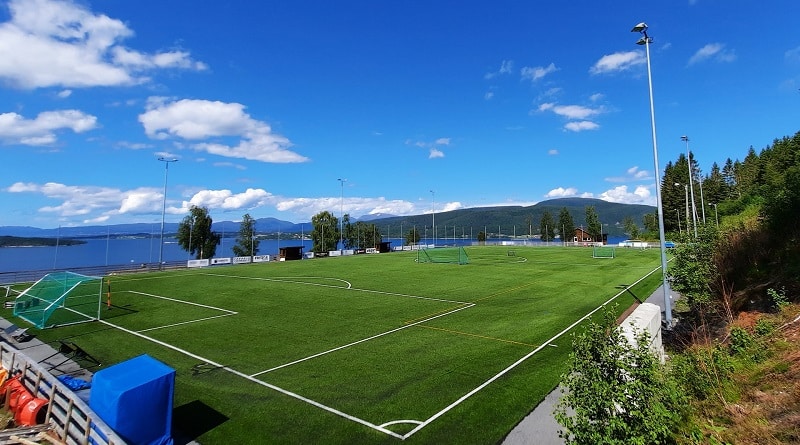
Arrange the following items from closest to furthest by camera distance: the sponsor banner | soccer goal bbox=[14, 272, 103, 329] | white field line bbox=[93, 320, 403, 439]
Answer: white field line bbox=[93, 320, 403, 439], soccer goal bbox=[14, 272, 103, 329], the sponsor banner

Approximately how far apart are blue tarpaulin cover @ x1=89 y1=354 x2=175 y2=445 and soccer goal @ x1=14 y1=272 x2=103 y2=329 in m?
15.1

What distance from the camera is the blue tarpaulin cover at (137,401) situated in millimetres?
7785

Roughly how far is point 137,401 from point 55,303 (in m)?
16.3

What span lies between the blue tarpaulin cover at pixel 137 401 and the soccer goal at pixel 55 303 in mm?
15097

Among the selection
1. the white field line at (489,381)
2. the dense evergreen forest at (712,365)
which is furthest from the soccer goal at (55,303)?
the dense evergreen forest at (712,365)

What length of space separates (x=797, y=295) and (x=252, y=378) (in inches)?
699

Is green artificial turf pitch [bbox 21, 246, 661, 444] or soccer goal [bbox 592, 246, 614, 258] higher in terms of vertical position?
soccer goal [bbox 592, 246, 614, 258]

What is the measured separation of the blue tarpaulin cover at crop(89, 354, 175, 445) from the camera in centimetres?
779

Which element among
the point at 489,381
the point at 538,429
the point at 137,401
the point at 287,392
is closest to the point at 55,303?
the point at 287,392

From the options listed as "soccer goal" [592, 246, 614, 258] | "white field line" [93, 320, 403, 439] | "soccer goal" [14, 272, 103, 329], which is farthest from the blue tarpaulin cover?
"soccer goal" [592, 246, 614, 258]

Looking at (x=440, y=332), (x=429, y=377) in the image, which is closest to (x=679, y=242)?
(x=440, y=332)

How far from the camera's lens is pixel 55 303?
63.7 ft

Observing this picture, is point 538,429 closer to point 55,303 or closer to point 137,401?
point 137,401

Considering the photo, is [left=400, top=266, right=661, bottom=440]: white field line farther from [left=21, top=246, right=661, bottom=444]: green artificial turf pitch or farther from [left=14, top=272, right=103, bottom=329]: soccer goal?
[left=14, top=272, right=103, bottom=329]: soccer goal
